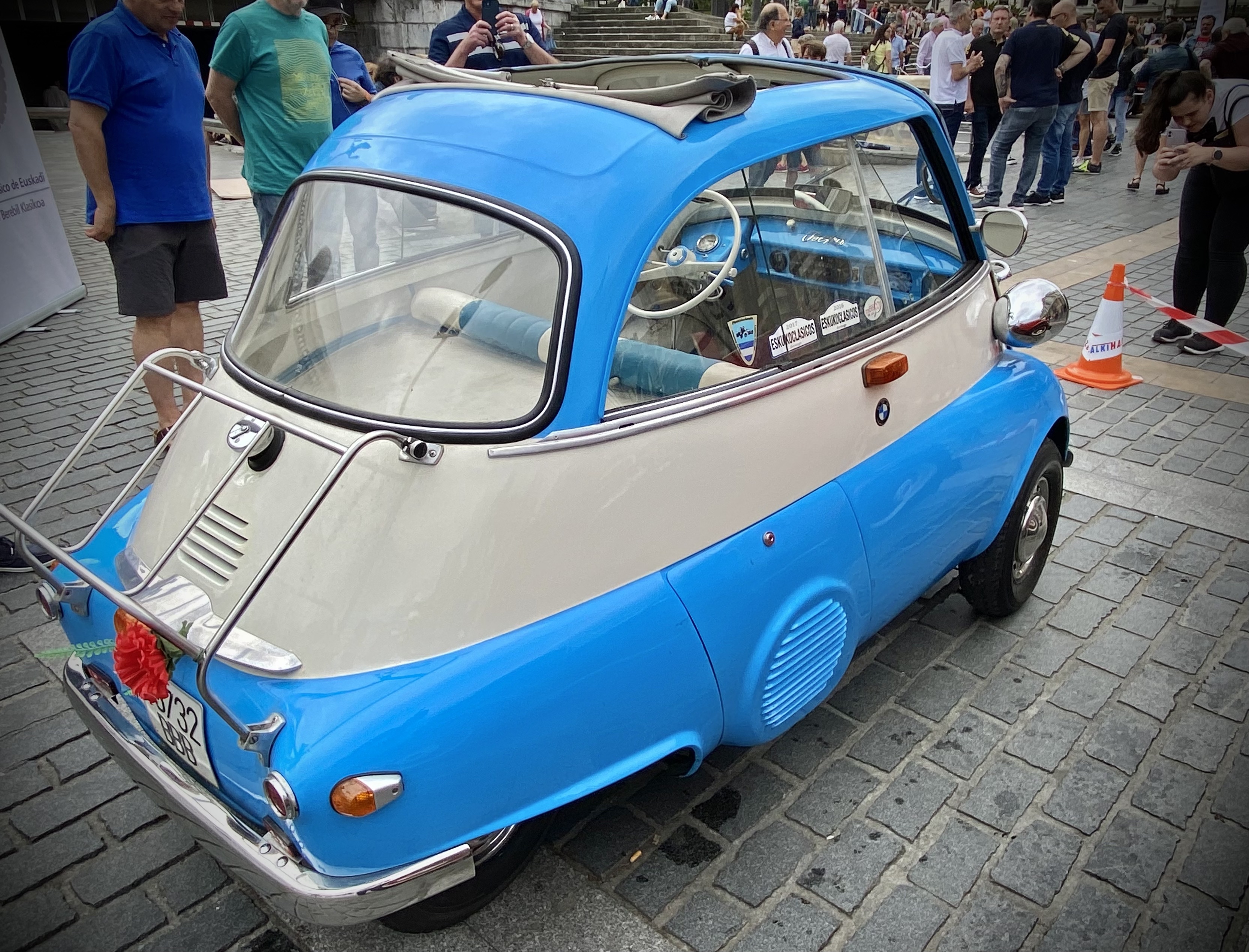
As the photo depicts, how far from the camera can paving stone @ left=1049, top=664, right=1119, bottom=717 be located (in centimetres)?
305

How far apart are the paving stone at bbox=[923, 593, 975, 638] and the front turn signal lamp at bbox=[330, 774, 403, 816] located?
94.1 inches

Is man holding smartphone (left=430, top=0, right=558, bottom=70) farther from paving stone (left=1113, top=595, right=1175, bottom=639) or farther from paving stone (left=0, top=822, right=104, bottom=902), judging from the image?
paving stone (left=0, top=822, right=104, bottom=902)

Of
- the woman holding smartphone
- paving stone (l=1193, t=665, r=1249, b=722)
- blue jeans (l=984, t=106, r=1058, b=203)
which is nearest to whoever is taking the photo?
paving stone (l=1193, t=665, r=1249, b=722)

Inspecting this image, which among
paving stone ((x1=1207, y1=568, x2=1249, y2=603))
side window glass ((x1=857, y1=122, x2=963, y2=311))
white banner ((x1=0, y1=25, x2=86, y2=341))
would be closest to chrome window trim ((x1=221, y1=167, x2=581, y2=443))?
side window glass ((x1=857, y1=122, x2=963, y2=311))

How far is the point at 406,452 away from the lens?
187 centimetres

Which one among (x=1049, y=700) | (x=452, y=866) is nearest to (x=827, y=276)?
(x=1049, y=700)

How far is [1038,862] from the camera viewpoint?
97.0 inches

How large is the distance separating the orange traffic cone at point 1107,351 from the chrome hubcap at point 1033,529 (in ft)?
8.31

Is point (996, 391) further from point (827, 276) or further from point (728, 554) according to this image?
point (728, 554)

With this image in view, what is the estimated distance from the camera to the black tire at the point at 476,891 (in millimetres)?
2125

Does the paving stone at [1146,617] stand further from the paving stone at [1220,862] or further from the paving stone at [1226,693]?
the paving stone at [1220,862]

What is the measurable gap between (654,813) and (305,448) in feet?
4.68

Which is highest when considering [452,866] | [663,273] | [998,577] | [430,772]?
[663,273]

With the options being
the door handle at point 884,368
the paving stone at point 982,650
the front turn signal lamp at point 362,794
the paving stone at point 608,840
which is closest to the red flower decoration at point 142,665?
the front turn signal lamp at point 362,794
